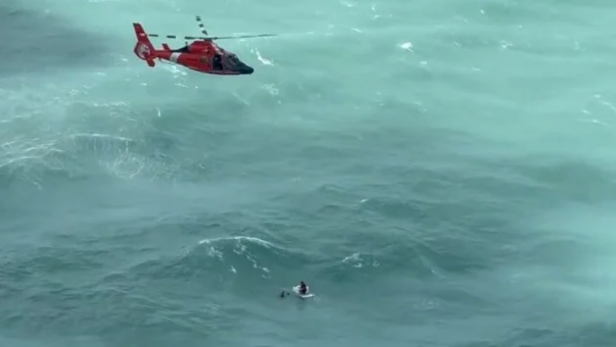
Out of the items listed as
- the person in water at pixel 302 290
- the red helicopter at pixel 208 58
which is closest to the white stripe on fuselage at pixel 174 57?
the red helicopter at pixel 208 58

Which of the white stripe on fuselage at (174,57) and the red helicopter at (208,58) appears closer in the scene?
the red helicopter at (208,58)

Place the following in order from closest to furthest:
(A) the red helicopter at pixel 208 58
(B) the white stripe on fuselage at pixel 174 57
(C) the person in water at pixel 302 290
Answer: (C) the person in water at pixel 302 290, (A) the red helicopter at pixel 208 58, (B) the white stripe on fuselage at pixel 174 57

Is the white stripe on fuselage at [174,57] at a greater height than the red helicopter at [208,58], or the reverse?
the white stripe on fuselage at [174,57]

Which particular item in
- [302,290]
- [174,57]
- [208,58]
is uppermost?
[174,57]

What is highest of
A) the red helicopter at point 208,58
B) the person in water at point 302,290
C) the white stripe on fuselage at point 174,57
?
the white stripe on fuselage at point 174,57

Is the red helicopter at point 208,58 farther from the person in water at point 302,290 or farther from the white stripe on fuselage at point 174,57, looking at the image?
the person in water at point 302,290

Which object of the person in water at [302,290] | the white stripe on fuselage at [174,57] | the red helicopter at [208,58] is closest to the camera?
the person in water at [302,290]

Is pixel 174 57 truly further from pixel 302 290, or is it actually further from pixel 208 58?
pixel 302 290

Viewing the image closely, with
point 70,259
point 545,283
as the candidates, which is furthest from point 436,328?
point 70,259

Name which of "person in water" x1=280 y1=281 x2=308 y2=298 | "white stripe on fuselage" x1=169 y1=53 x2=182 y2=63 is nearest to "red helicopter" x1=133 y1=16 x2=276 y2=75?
"white stripe on fuselage" x1=169 y1=53 x2=182 y2=63

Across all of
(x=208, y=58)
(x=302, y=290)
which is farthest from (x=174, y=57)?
(x=302, y=290)

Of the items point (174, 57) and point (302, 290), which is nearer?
point (302, 290)
